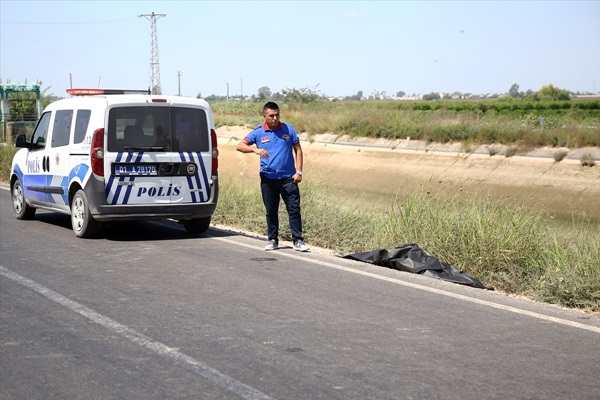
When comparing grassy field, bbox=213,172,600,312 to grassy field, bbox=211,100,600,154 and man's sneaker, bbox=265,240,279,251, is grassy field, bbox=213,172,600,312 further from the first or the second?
grassy field, bbox=211,100,600,154

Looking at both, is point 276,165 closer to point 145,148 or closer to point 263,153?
point 263,153

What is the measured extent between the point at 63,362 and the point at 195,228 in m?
7.55

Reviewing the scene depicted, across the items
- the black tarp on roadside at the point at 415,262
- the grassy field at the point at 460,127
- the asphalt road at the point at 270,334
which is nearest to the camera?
the asphalt road at the point at 270,334

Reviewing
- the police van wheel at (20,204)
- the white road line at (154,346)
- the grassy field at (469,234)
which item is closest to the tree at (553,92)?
the grassy field at (469,234)

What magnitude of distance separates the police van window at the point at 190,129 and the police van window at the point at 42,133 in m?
2.66

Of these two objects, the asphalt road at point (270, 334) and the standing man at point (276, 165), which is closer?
the asphalt road at point (270, 334)

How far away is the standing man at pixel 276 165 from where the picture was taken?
12258 millimetres

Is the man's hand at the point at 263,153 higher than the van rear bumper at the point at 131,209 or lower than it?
higher

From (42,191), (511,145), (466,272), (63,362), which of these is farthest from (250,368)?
(511,145)

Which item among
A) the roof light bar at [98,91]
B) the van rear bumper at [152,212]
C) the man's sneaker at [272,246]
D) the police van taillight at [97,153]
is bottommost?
the man's sneaker at [272,246]

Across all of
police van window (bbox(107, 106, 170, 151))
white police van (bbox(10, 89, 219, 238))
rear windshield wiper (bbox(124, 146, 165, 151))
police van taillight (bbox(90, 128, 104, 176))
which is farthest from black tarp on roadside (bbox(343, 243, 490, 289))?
police van taillight (bbox(90, 128, 104, 176))

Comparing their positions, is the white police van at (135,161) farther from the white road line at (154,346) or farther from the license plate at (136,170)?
the white road line at (154,346)

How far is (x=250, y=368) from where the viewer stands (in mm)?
6527

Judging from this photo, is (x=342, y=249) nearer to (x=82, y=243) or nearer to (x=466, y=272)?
(x=466, y=272)
